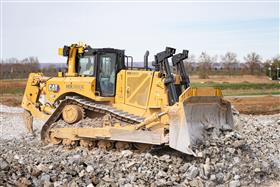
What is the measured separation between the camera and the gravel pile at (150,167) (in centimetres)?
902

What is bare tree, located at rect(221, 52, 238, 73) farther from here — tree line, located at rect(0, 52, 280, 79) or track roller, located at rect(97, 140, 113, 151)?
track roller, located at rect(97, 140, 113, 151)

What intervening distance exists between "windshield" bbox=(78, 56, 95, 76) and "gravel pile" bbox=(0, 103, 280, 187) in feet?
7.04

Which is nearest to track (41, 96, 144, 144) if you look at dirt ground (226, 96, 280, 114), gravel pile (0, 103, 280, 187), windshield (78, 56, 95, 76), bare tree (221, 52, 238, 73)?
windshield (78, 56, 95, 76)

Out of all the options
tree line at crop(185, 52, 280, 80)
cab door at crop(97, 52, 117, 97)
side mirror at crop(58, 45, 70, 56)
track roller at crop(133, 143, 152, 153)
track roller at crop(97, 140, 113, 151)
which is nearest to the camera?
track roller at crop(133, 143, 152, 153)

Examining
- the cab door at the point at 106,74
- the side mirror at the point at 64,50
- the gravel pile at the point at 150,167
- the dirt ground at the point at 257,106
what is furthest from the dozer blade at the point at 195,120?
the dirt ground at the point at 257,106

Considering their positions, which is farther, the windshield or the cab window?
the windshield

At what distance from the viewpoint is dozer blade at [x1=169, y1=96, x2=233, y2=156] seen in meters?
10.2

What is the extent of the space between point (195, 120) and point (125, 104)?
2.16 meters

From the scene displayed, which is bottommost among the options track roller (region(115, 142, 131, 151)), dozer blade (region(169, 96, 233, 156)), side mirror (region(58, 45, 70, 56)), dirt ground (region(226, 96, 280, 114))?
dirt ground (region(226, 96, 280, 114))

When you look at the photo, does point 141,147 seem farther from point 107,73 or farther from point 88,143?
point 107,73

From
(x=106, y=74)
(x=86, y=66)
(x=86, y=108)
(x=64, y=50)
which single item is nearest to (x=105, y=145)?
(x=86, y=108)

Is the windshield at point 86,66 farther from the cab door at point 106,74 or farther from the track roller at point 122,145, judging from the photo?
the track roller at point 122,145

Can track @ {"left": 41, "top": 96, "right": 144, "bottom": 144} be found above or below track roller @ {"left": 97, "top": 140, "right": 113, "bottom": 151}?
above

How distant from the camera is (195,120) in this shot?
10719 mm
